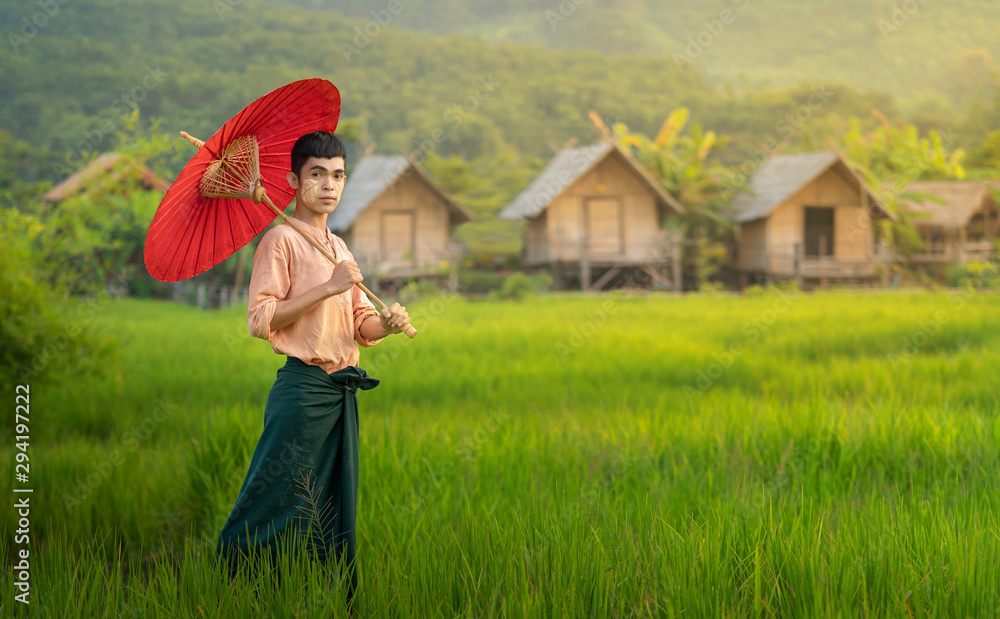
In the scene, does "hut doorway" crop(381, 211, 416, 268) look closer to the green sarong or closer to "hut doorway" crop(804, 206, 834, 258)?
"hut doorway" crop(804, 206, 834, 258)

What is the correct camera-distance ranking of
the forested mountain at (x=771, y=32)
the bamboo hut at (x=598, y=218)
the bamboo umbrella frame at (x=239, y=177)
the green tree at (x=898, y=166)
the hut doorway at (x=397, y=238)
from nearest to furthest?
the bamboo umbrella frame at (x=239, y=177) → the hut doorway at (x=397, y=238) → the bamboo hut at (x=598, y=218) → the green tree at (x=898, y=166) → the forested mountain at (x=771, y=32)

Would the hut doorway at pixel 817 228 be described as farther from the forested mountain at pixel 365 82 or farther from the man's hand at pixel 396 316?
the man's hand at pixel 396 316

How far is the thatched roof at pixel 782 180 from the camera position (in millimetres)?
23109

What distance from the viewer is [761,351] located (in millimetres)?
9336

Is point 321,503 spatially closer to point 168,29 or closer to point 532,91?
point 532,91

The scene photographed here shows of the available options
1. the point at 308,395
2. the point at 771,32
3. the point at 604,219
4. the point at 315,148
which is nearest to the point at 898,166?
the point at 604,219

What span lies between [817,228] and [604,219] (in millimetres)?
7969

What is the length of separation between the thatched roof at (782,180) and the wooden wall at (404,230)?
9652mm

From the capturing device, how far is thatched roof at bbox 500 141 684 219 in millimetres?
22672

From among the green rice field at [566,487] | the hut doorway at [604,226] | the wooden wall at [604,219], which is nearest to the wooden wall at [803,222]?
the wooden wall at [604,219]

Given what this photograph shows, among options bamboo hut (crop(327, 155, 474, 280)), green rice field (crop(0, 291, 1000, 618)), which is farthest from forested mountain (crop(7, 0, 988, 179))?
green rice field (crop(0, 291, 1000, 618))

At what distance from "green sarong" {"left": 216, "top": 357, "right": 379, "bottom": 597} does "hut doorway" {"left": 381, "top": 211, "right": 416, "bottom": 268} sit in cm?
2076

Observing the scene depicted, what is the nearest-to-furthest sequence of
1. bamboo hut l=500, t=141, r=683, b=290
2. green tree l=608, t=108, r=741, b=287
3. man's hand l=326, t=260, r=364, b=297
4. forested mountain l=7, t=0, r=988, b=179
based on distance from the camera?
man's hand l=326, t=260, r=364, b=297 < bamboo hut l=500, t=141, r=683, b=290 < green tree l=608, t=108, r=741, b=287 < forested mountain l=7, t=0, r=988, b=179

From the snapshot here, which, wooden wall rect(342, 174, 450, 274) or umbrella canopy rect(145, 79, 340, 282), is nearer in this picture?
umbrella canopy rect(145, 79, 340, 282)
